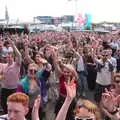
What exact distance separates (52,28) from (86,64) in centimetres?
3531

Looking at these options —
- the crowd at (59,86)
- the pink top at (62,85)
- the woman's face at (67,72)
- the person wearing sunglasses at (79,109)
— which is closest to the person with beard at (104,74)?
the crowd at (59,86)

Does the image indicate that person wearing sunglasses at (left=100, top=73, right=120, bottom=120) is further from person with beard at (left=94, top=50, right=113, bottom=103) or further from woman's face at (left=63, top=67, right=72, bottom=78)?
person with beard at (left=94, top=50, right=113, bottom=103)

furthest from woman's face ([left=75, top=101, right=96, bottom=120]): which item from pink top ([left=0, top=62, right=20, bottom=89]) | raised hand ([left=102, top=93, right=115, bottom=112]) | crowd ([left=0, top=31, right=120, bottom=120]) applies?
pink top ([left=0, top=62, right=20, bottom=89])

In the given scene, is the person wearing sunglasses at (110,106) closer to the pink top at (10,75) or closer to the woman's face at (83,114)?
the woman's face at (83,114)

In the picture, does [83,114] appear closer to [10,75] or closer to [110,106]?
[110,106]

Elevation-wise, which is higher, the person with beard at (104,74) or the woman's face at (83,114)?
the woman's face at (83,114)

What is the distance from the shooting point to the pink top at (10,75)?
310 inches

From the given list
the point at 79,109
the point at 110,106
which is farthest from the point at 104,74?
the point at 79,109

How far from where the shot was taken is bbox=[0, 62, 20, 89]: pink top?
788 centimetres

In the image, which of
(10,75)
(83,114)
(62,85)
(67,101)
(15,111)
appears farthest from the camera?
(10,75)

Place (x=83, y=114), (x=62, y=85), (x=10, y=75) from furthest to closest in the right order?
(x=10, y=75) < (x=62, y=85) < (x=83, y=114)

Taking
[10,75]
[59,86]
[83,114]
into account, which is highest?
[83,114]

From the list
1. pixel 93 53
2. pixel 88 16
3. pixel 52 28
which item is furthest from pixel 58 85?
pixel 88 16

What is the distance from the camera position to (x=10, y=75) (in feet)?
26.0
